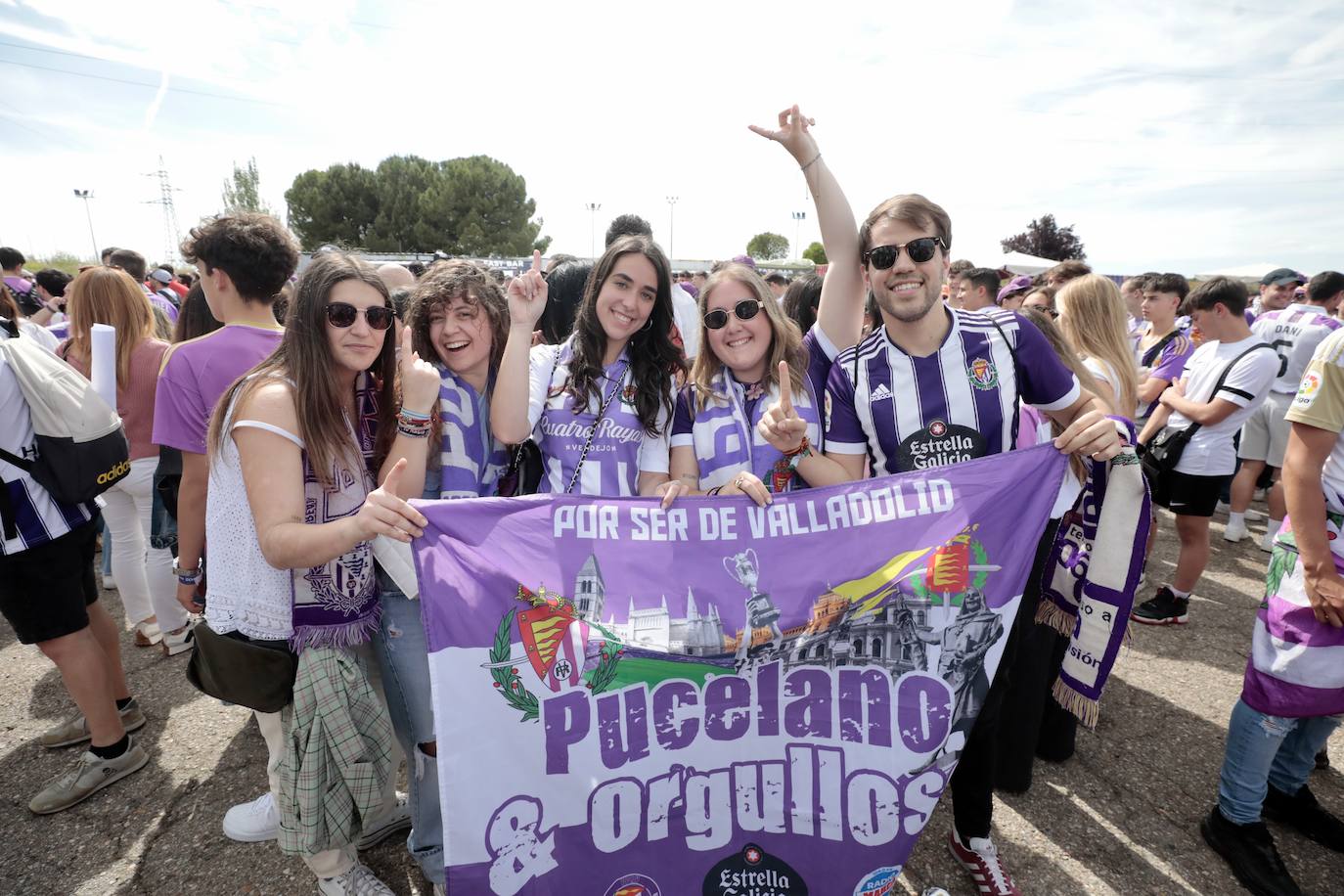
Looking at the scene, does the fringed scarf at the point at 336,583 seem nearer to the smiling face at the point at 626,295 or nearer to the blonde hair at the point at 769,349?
the smiling face at the point at 626,295

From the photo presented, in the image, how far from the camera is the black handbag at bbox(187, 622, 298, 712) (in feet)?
6.57

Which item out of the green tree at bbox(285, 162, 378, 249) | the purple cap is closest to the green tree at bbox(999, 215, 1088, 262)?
the purple cap

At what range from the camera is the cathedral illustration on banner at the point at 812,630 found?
81.2 inches

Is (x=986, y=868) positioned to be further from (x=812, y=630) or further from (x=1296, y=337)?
(x=1296, y=337)

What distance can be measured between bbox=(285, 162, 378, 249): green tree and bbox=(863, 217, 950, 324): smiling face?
54840 mm

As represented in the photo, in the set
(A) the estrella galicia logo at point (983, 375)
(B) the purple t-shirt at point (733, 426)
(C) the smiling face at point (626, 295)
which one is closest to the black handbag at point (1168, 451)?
(A) the estrella galicia logo at point (983, 375)

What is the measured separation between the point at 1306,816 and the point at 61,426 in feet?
18.3

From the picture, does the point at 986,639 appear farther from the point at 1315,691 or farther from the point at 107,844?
the point at 107,844

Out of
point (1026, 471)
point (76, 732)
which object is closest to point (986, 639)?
point (1026, 471)

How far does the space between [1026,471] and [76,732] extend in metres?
4.73

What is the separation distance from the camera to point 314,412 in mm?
1952

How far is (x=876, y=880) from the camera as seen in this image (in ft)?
6.69

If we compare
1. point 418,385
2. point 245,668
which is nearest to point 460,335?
point 418,385

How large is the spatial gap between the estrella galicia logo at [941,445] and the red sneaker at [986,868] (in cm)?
148
